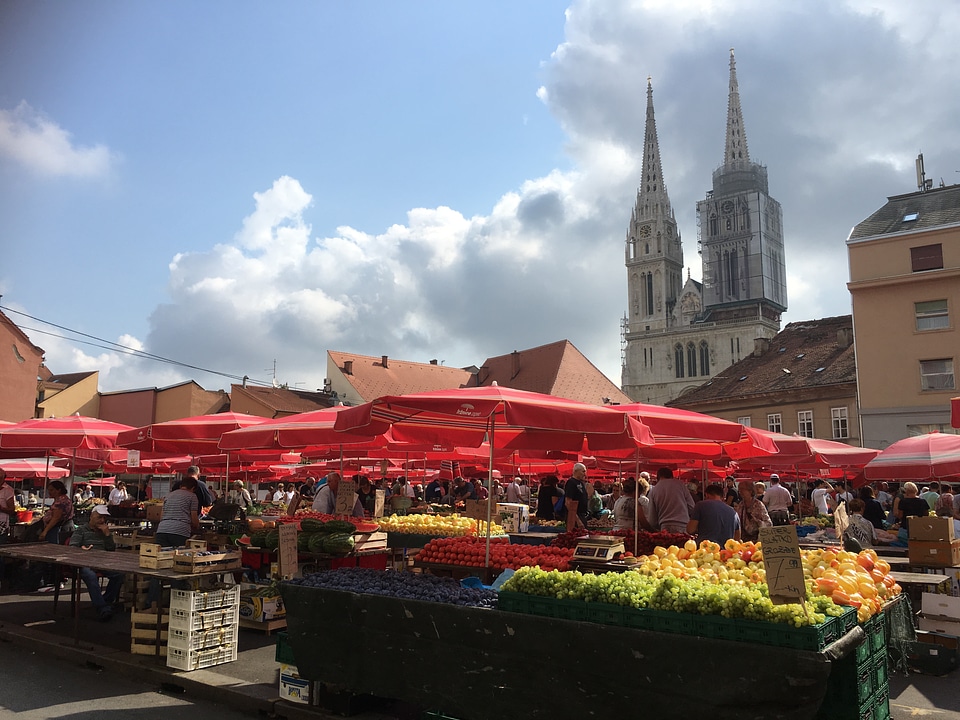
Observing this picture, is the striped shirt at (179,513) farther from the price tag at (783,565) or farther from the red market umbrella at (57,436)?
the price tag at (783,565)

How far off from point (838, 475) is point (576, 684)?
19.7 m

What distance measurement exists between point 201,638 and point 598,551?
4007 mm

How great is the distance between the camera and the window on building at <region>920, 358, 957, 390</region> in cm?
3362

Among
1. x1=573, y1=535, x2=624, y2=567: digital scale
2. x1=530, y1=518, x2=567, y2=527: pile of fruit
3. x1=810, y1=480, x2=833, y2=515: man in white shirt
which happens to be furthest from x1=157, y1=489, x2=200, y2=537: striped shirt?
x1=810, y1=480, x2=833, y2=515: man in white shirt

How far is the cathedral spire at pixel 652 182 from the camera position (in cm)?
13075

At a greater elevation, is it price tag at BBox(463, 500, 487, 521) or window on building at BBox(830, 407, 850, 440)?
window on building at BBox(830, 407, 850, 440)

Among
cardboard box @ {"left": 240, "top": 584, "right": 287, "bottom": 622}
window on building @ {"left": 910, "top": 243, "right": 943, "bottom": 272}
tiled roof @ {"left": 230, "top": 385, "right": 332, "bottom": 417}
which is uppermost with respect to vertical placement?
window on building @ {"left": 910, "top": 243, "right": 943, "bottom": 272}

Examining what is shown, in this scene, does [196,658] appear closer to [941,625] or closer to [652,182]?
[941,625]

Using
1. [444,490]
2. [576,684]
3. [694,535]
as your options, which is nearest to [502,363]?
[444,490]

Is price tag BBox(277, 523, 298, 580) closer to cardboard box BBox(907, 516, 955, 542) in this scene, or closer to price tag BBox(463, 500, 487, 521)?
price tag BBox(463, 500, 487, 521)

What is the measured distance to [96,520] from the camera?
10117 mm

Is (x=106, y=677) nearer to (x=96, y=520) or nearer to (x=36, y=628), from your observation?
(x=36, y=628)

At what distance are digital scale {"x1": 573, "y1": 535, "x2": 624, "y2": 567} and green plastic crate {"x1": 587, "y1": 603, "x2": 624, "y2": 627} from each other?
1.57 meters

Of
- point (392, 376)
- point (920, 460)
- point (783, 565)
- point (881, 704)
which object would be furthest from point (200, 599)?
point (392, 376)
